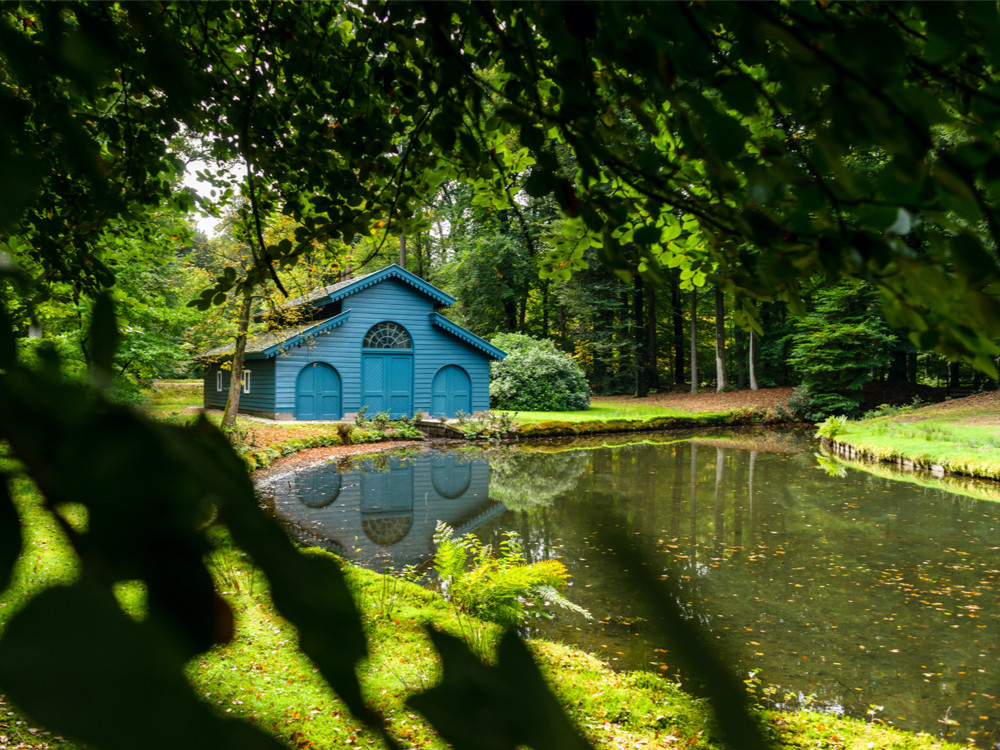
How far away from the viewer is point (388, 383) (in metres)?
20.1

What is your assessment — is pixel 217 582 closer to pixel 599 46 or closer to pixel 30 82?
Answer: pixel 30 82

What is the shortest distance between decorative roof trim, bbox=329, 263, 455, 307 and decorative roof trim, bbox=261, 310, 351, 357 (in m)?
0.65

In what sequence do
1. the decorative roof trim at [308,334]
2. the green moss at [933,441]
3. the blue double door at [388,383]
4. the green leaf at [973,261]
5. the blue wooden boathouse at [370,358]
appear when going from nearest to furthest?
1. the green leaf at [973,261]
2. the green moss at [933,441]
3. the decorative roof trim at [308,334]
4. the blue wooden boathouse at [370,358]
5. the blue double door at [388,383]

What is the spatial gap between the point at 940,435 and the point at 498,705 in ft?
59.1

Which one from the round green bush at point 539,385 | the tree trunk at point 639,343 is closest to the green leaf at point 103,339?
the round green bush at point 539,385

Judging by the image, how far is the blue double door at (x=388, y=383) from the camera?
19.8m

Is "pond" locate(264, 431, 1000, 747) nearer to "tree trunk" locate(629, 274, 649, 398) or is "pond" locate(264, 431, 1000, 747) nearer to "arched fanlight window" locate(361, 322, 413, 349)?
"arched fanlight window" locate(361, 322, 413, 349)

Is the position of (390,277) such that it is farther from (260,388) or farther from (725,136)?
(725,136)

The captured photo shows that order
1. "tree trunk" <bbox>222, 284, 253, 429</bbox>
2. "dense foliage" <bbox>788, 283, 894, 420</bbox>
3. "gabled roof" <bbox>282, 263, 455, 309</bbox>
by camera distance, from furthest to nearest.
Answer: "dense foliage" <bbox>788, 283, 894, 420</bbox>
"gabled roof" <bbox>282, 263, 455, 309</bbox>
"tree trunk" <bbox>222, 284, 253, 429</bbox>

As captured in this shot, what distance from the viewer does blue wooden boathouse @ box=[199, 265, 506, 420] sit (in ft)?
60.4

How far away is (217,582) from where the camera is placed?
33cm

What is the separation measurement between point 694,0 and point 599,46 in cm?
23

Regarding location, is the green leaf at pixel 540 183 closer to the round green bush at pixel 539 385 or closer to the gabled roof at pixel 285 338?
the gabled roof at pixel 285 338

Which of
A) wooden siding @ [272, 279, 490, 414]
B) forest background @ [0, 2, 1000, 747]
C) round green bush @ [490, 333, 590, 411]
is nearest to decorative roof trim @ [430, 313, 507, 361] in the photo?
wooden siding @ [272, 279, 490, 414]
